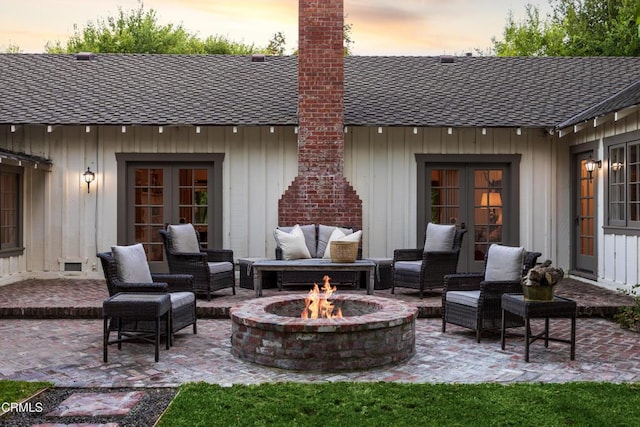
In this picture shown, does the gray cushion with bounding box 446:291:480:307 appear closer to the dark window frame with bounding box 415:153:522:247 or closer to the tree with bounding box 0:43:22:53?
the dark window frame with bounding box 415:153:522:247

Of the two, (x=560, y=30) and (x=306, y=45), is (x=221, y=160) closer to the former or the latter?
(x=306, y=45)

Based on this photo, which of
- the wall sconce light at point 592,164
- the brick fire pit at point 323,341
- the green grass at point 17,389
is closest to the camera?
the green grass at point 17,389

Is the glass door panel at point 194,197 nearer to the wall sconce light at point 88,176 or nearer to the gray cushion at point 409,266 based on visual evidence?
the wall sconce light at point 88,176

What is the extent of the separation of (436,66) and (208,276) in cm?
758

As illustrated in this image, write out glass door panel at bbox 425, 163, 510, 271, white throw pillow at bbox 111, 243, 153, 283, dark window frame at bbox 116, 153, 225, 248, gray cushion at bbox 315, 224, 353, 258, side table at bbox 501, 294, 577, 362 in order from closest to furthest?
side table at bbox 501, 294, 577, 362 < white throw pillow at bbox 111, 243, 153, 283 < gray cushion at bbox 315, 224, 353, 258 < dark window frame at bbox 116, 153, 225, 248 < glass door panel at bbox 425, 163, 510, 271

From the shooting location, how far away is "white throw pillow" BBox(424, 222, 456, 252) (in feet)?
29.9

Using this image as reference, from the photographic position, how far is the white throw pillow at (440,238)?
911 cm

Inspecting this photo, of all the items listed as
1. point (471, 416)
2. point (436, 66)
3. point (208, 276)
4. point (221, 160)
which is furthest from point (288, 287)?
point (436, 66)

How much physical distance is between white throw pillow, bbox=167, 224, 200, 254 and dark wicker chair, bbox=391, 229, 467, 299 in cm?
288

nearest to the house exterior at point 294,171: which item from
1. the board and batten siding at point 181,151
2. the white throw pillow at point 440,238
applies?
the board and batten siding at point 181,151

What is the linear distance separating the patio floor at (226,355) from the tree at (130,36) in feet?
70.0

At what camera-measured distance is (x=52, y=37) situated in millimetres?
29922

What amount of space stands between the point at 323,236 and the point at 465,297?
3.65 m

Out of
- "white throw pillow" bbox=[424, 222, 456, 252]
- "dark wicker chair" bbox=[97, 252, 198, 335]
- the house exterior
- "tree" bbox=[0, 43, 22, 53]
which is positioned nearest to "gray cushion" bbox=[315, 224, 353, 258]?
the house exterior
